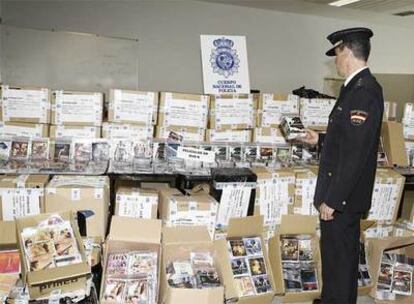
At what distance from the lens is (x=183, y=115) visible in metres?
2.98

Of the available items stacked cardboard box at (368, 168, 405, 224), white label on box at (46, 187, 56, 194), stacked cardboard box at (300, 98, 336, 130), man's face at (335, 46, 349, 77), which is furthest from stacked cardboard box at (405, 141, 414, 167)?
white label on box at (46, 187, 56, 194)

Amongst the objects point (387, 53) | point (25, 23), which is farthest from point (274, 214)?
point (387, 53)

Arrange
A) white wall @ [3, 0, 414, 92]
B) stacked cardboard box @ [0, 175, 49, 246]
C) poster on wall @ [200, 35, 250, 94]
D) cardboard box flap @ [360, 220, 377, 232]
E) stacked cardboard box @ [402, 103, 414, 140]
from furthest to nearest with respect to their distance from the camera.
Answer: white wall @ [3, 0, 414, 92], poster on wall @ [200, 35, 250, 94], stacked cardboard box @ [402, 103, 414, 140], cardboard box flap @ [360, 220, 377, 232], stacked cardboard box @ [0, 175, 49, 246]

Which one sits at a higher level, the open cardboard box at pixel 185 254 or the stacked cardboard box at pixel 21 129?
the stacked cardboard box at pixel 21 129

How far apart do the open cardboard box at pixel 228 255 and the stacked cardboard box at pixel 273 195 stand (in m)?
0.15

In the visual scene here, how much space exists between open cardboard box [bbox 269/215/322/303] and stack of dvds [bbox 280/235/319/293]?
0.07 ft

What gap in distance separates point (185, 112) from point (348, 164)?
54.8 inches

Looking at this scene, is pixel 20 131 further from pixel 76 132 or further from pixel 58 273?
pixel 58 273

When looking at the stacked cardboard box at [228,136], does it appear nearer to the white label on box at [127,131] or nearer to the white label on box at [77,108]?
the white label on box at [127,131]

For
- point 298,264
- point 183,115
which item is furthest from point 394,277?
point 183,115

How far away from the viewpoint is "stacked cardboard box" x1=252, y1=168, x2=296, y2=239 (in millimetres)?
2619

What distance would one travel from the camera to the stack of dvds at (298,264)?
8.02ft

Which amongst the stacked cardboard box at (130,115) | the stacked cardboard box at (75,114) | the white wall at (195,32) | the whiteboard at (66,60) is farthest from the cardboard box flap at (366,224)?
the whiteboard at (66,60)

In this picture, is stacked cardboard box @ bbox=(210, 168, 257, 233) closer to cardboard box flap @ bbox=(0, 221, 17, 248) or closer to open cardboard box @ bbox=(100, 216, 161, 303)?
open cardboard box @ bbox=(100, 216, 161, 303)
